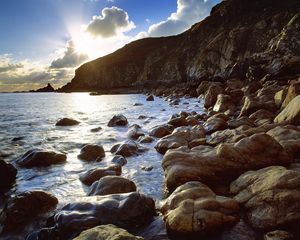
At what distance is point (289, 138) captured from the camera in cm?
727

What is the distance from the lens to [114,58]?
137625 mm

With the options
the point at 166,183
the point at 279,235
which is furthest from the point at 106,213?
the point at 279,235

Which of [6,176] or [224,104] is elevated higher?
[6,176]

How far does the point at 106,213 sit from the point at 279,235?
2.60 m

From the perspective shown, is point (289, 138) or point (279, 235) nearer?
point (279, 235)

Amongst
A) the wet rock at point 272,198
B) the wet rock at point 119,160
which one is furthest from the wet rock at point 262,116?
the wet rock at point 272,198

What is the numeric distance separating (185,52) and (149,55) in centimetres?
2919

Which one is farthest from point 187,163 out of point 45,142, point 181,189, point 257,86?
point 257,86

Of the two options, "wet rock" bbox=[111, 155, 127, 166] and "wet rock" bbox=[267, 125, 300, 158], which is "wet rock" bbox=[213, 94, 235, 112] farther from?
"wet rock" bbox=[111, 155, 127, 166]

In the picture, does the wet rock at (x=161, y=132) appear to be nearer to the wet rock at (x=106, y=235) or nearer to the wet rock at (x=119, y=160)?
the wet rock at (x=119, y=160)

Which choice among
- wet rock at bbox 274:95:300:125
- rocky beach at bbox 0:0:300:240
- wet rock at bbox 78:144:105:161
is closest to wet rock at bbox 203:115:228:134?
rocky beach at bbox 0:0:300:240

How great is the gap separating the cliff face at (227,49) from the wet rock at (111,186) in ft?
83.0

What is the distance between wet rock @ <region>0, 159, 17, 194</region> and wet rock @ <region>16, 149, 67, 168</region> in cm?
119

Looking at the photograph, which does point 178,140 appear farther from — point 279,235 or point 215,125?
point 279,235
